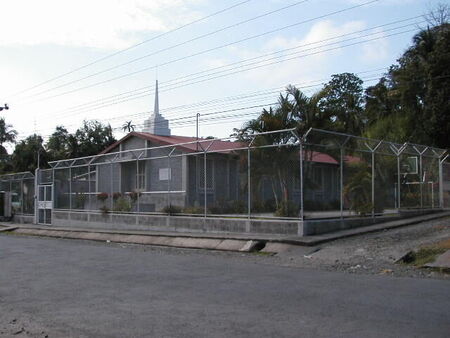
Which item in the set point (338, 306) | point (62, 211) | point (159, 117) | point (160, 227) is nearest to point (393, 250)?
point (338, 306)

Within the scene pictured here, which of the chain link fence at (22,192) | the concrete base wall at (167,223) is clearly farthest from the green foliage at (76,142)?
the concrete base wall at (167,223)

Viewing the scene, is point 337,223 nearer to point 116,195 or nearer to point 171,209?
point 171,209

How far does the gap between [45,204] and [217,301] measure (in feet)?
81.3

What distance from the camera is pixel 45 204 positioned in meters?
30.4

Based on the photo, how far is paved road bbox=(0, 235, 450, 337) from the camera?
6336 millimetres

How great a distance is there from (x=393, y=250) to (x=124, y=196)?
555 inches

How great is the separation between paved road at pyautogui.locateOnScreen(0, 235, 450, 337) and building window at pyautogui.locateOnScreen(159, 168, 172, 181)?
9.18 m

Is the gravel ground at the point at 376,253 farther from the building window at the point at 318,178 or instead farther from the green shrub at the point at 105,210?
the green shrub at the point at 105,210

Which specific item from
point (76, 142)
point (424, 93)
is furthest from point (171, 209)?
point (76, 142)

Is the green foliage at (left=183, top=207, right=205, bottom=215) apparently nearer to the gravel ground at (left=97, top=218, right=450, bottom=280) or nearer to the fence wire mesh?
the fence wire mesh

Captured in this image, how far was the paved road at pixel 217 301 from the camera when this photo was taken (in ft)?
20.8

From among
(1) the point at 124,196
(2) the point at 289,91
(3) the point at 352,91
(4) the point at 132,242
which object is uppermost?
(3) the point at 352,91

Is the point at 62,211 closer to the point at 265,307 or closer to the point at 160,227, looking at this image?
the point at 160,227

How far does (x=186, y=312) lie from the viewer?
7258mm
